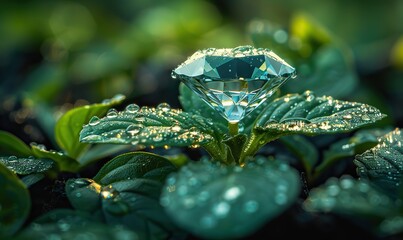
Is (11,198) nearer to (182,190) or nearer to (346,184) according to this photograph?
(182,190)

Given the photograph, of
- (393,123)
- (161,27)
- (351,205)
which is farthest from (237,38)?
(351,205)

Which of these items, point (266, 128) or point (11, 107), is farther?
point (11, 107)

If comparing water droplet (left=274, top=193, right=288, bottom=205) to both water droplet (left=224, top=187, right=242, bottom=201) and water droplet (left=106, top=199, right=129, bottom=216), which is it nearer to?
water droplet (left=224, top=187, right=242, bottom=201)

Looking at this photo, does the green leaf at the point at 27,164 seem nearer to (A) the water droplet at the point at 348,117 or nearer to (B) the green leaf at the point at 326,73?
(A) the water droplet at the point at 348,117

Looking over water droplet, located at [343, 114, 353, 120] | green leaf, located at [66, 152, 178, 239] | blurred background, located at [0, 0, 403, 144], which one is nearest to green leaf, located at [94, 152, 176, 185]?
green leaf, located at [66, 152, 178, 239]

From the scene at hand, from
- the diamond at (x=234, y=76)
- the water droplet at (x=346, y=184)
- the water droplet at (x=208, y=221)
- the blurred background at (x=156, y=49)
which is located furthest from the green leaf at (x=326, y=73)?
the water droplet at (x=208, y=221)

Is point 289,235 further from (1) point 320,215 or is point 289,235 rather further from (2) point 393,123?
(2) point 393,123

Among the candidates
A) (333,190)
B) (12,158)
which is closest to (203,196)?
(333,190)
